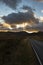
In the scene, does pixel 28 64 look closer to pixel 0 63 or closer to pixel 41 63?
pixel 41 63

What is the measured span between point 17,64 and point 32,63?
1065mm

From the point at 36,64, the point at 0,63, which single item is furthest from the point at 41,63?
the point at 0,63

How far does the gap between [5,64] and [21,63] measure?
118cm

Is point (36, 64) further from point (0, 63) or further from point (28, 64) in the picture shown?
point (0, 63)

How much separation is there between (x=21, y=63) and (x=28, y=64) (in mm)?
759

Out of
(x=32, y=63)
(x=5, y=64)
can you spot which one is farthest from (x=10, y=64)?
(x=32, y=63)

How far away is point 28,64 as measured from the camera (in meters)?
17.2

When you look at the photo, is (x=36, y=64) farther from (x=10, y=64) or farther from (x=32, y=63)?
(x=10, y=64)

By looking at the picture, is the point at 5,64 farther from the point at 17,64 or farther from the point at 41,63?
the point at 41,63

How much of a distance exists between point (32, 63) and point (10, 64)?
1561 mm

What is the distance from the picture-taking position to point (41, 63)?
1712 cm

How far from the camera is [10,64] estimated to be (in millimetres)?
17391

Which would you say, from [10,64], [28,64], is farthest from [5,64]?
[28,64]

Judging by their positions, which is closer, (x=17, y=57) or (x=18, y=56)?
(x=17, y=57)
